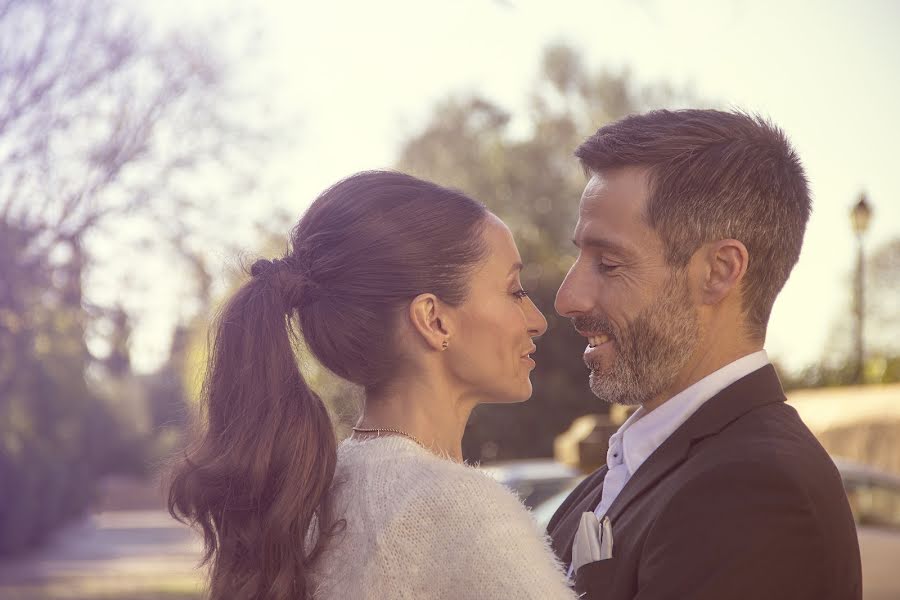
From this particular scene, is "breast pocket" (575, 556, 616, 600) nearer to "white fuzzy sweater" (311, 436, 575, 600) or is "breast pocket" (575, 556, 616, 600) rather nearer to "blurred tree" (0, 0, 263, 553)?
"white fuzzy sweater" (311, 436, 575, 600)

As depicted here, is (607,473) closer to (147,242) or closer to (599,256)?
(599,256)

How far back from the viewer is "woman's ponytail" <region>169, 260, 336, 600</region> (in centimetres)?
262

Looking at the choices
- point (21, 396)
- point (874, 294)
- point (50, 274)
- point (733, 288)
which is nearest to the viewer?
point (733, 288)

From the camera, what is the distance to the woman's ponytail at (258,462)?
262 cm

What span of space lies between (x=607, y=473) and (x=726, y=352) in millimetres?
438

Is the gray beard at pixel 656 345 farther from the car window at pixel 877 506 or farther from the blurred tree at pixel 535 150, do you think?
the blurred tree at pixel 535 150

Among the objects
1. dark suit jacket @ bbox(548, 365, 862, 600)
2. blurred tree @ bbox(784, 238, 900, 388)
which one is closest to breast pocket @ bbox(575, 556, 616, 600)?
dark suit jacket @ bbox(548, 365, 862, 600)

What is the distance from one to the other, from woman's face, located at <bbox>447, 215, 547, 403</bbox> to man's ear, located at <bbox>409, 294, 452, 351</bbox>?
1.2 inches

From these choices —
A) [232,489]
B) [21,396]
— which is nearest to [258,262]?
[232,489]

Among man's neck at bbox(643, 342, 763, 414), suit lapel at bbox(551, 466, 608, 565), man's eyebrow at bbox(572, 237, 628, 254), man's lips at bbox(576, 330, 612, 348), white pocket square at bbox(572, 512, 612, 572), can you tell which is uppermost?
man's eyebrow at bbox(572, 237, 628, 254)

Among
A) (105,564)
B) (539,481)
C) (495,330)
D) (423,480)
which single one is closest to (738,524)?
(423,480)

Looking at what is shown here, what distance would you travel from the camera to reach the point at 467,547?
96.7 inches

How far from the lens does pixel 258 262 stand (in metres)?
3.05

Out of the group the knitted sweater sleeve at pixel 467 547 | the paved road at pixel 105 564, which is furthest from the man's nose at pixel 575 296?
the paved road at pixel 105 564
